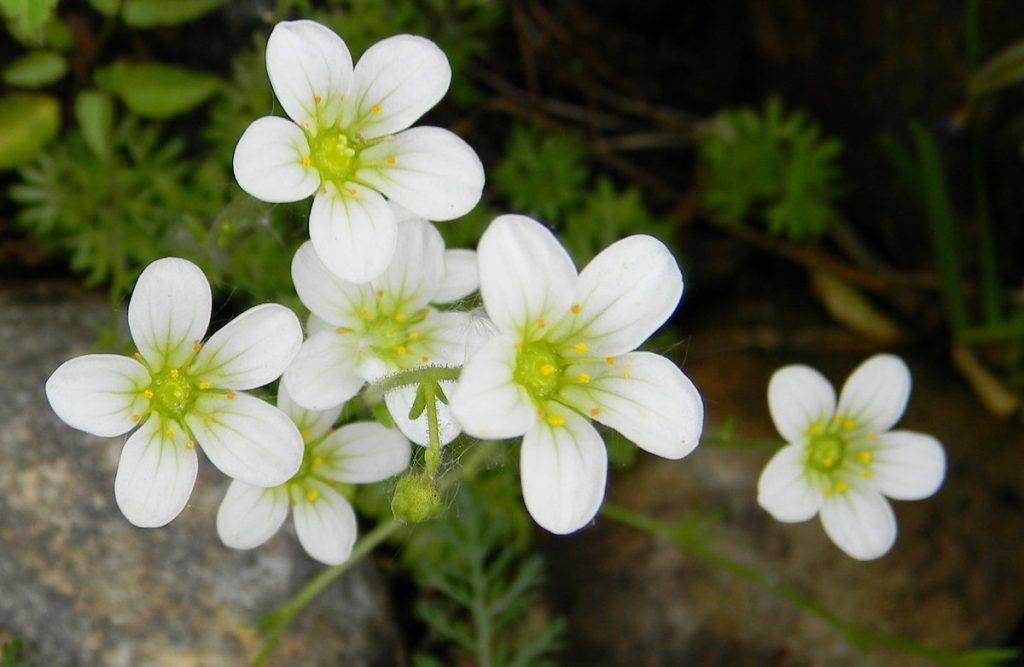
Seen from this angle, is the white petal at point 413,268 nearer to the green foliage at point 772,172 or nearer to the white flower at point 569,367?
the white flower at point 569,367

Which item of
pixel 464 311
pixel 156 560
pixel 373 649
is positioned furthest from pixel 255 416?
pixel 373 649

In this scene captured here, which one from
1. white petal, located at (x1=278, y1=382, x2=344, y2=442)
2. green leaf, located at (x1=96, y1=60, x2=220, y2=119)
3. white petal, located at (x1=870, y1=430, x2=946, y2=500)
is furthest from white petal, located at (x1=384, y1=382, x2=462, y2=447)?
green leaf, located at (x1=96, y1=60, x2=220, y2=119)

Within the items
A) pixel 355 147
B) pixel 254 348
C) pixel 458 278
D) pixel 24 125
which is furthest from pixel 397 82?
pixel 24 125

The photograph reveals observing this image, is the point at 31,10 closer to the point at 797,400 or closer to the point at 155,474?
the point at 155,474

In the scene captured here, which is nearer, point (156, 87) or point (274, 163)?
point (274, 163)

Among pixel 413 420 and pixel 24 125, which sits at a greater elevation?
pixel 413 420

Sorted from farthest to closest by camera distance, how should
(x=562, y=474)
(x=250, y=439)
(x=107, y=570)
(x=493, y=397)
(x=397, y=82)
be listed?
(x=107, y=570), (x=397, y=82), (x=250, y=439), (x=562, y=474), (x=493, y=397)
